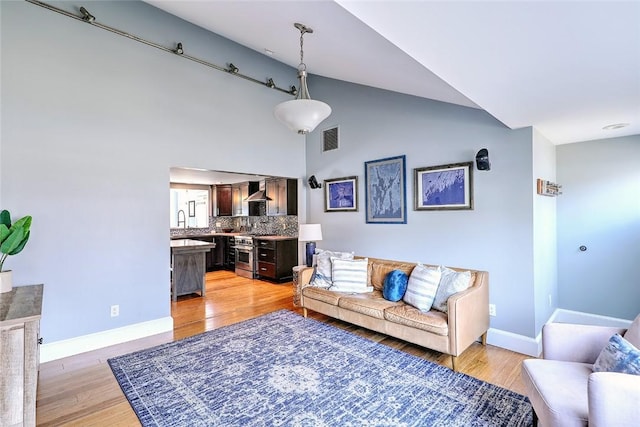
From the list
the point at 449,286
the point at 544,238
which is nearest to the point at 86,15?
the point at 449,286

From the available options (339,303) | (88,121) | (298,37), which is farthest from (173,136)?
(339,303)

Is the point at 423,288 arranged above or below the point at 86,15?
below

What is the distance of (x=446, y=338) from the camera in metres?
2.61

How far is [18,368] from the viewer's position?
182 cm

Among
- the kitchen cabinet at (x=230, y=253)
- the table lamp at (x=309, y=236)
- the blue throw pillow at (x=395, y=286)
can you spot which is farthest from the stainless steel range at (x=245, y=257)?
the blue throw pillow at (x=395, y=286)

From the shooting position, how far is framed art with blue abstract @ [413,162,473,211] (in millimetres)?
3332

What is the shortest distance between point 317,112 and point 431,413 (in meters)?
2.28

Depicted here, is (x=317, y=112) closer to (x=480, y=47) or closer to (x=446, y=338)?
(x=480, y=47)

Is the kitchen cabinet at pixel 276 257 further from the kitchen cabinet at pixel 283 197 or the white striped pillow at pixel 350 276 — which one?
the white striped pillow at pixel 350 276

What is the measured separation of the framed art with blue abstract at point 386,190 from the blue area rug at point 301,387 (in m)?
1.69

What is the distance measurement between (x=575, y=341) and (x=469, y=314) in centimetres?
87

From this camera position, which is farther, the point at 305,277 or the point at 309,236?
the point at 309,236

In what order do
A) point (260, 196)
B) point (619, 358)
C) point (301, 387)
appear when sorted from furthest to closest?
point (260, 196) → point (301, 387) → point (619, 358)

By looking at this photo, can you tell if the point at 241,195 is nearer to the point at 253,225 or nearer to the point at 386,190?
the point at 253,225
